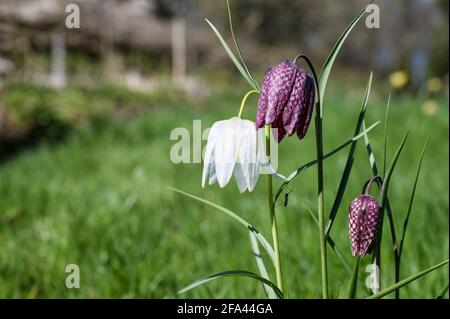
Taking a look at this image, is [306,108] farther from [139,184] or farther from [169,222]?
[139,184]

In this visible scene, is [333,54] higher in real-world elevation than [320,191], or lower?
higher

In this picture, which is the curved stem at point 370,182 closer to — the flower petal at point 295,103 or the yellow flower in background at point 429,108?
the flower petal at point 295,103

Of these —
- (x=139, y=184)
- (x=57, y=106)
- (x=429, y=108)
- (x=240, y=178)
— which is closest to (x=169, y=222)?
(x=139, y=184)

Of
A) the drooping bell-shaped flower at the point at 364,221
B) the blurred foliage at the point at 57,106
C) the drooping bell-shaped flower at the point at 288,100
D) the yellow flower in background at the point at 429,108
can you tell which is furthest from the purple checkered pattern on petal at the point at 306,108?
the blurred foliage at the point at 57,106

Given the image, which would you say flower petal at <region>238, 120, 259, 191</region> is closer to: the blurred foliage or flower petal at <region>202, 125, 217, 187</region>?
flower petal at <region>202, 125, 217, 187</region>

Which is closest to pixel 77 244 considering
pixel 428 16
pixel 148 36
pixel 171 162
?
pixel 171 162

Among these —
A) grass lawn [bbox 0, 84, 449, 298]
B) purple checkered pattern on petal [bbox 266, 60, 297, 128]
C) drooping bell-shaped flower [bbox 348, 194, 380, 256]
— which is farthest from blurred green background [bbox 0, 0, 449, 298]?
purple checkered pattern on petal [bbox 266, 60, 297, 128]
